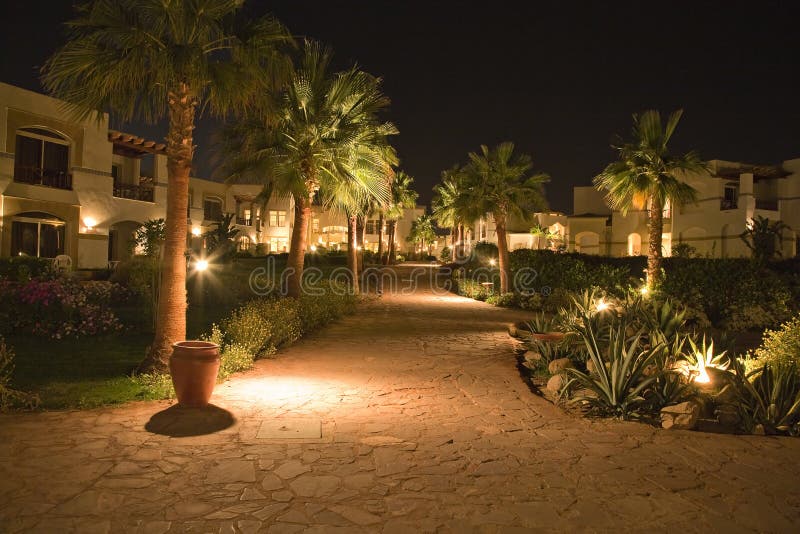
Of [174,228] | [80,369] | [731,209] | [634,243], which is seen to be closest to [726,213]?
[731,209]

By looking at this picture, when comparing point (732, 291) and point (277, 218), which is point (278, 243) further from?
point (732, 291)

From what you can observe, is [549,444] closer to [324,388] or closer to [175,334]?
[324,388]

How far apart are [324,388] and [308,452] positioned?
9.49 ft

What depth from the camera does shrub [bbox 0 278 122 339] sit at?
12156mm

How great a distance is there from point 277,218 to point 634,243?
3362 centimetres

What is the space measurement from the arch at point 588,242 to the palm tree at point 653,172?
2669cm

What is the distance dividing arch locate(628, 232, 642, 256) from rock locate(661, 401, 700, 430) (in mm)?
36312

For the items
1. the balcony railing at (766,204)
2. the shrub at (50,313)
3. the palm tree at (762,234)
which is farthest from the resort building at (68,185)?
the balcony railing at (766,204)

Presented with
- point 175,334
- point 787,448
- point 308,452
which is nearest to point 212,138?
point 175,334

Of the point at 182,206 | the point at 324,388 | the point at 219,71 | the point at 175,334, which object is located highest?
the point at 219,71

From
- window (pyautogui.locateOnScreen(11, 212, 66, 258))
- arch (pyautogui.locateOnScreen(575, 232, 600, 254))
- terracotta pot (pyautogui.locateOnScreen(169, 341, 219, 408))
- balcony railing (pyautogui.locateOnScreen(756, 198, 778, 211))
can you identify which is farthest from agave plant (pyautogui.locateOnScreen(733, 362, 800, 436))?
arch (pyautogui.locateOnScreen(575, 232, 600, 254))

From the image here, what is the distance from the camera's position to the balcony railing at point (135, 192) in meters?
28.0

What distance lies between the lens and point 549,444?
621 centimetres

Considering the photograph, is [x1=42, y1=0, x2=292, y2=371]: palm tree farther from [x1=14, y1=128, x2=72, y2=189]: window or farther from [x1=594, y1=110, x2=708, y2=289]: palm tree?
[x1=14, y1=128, x2=72, y2=189]: window
